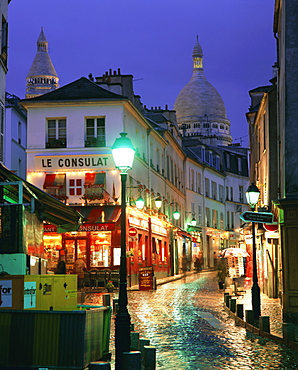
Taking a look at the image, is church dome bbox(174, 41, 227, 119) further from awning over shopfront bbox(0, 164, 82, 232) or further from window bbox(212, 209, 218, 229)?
awning over shopfront bbox(0, 164, 82, 232)

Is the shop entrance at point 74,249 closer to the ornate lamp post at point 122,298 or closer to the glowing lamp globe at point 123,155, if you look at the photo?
the ornate lamp post at point 122,298

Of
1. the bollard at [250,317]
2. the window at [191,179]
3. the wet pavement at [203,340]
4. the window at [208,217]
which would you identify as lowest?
the wet pavement at [203,340]

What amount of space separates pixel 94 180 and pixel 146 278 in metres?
6.36

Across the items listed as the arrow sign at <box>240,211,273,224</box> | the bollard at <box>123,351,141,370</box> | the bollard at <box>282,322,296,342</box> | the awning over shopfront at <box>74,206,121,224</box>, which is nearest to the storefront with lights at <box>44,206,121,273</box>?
the awning over shopfront at <box>74,206,121,224</box>

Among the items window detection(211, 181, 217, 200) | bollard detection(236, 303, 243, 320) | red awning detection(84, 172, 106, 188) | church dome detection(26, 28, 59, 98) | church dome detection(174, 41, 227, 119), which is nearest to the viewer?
bollard detection(236, 303, 243, 320)

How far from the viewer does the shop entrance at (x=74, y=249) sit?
118ft

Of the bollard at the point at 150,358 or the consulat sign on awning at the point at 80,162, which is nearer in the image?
the bollard at the point at 150,358

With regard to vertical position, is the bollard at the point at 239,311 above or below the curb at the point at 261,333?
above

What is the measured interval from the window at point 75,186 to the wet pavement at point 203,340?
45.3 ft

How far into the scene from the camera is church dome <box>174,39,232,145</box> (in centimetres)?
13950

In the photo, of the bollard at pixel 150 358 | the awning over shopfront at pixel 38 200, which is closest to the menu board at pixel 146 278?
the awning over shopfront at pixel 38 200

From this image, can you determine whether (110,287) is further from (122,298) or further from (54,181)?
(122,298)

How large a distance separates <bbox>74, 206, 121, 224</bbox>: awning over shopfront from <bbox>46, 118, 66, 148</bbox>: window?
365cm

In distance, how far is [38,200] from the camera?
14.0 meters
